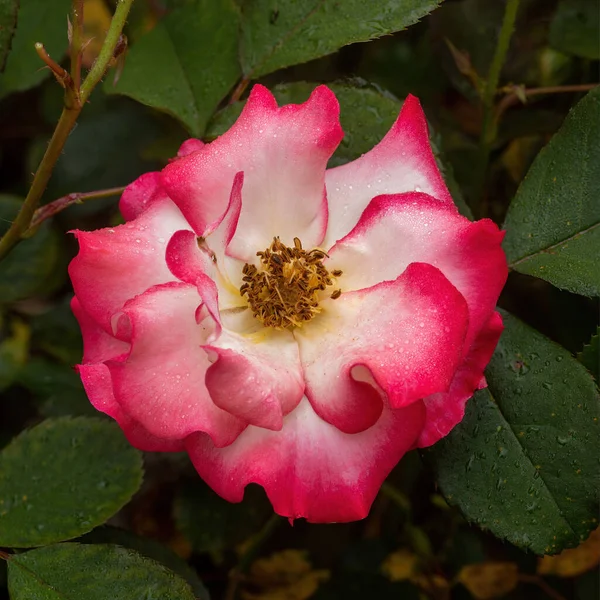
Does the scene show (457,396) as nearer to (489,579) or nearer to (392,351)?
(392,351)

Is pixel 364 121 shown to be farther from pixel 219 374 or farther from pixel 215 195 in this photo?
pixel 219 374

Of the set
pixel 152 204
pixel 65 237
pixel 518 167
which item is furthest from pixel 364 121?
pixel 65 237

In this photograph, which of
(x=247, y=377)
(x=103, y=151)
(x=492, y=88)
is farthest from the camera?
(x=103, y=151)

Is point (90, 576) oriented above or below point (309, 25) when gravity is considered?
below

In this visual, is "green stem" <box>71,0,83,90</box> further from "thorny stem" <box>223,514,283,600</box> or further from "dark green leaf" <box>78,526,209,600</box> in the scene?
"thorny stem" <box>223,514,283,600</box>

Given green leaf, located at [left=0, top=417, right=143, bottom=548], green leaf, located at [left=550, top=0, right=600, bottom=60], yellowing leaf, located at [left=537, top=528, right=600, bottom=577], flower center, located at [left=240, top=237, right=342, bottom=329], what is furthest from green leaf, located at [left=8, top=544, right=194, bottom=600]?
green leaf, located at [left=550, top=0, right=600, bottom=60]

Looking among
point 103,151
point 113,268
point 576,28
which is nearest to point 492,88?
point 576,28

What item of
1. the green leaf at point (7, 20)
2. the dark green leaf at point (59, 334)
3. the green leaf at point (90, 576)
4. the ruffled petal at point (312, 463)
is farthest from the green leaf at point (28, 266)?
the ruffled petal at point (312, 463)
